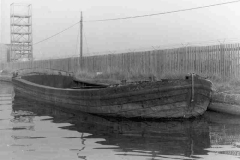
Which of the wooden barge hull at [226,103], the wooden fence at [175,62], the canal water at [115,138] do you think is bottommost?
the canal water at [115,138]

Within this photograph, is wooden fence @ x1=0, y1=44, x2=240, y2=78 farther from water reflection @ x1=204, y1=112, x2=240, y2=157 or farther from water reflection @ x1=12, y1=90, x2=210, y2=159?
water reflection @ x1=12, y1=90, x2=210, y2=159

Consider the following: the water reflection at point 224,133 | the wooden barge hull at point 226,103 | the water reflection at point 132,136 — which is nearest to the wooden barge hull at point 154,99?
the water reflection at point 132,136

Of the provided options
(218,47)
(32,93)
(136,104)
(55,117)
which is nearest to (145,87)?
(136,104)

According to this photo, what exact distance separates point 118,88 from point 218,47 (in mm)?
9515

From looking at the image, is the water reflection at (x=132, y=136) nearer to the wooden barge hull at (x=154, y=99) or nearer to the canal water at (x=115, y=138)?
the canal water at (x=115, y=138)

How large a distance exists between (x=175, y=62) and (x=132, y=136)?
502 inches

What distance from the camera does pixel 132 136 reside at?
6.30 m

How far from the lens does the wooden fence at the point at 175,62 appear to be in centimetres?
1525

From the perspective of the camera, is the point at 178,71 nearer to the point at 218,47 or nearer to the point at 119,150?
the point at 218,47

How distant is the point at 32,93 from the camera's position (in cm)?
1391

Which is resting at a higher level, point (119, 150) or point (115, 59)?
point (115, 59)

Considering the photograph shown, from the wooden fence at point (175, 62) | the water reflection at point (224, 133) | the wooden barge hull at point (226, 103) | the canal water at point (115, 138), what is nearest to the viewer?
the canal water at point (115, 138)

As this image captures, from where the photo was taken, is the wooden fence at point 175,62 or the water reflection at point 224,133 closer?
the water reflection at point 224,133

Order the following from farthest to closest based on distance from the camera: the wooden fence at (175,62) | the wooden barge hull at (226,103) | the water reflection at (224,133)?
the wooden fence at (175,62) → the wooden barge hull at (226,103) → the water reflection at (224,133)
